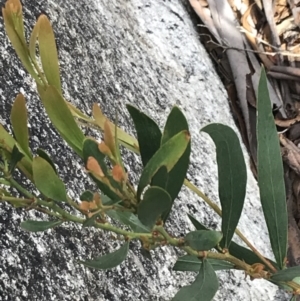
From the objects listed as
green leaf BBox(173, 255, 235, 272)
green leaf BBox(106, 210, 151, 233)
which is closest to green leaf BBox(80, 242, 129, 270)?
green leaf BBox(106, 210, 151, 233)

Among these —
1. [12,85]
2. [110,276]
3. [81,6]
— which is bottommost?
[110,276]

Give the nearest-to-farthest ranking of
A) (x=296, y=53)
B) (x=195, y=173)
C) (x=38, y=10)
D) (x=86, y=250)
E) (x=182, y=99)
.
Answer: (x=86, y=250), (x=38, y=10), (x=195, y=173), (x=182, y=99), (x=296, y=53)

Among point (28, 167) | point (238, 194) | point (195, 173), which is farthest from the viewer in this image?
point (195, 173)

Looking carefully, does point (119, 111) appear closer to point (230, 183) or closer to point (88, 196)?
point (230, 183)

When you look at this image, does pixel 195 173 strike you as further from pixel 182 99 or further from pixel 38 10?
pixel 38 10

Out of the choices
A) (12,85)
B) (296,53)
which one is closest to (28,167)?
(12,85)

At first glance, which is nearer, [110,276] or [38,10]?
[110,276]

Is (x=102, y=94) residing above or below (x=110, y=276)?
above

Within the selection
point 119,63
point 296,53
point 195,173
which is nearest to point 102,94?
point 119,63
